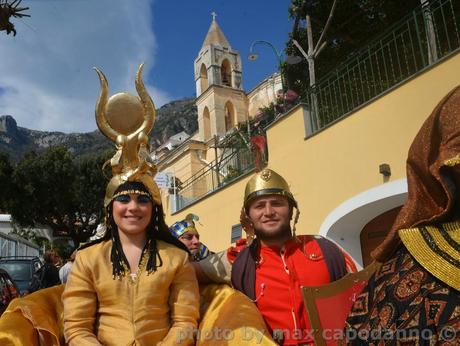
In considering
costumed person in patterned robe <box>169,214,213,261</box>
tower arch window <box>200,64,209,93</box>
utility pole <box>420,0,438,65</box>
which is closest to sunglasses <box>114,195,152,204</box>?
costumed person in patterned robe <box>169,214,213,261</box>

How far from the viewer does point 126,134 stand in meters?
2.79

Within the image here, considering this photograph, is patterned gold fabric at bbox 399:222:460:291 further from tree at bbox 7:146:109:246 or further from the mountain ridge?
the mountain ridge

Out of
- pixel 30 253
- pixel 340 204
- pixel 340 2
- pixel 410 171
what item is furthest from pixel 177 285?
pixel 30 253

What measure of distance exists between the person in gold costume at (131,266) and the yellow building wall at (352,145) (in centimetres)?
418

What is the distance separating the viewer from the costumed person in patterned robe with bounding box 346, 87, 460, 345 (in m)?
1.33

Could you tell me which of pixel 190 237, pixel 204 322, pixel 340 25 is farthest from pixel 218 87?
pixel 204 322

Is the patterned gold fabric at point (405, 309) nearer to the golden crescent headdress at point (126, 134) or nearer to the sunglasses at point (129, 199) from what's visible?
the sunglasses at point (129, 199)

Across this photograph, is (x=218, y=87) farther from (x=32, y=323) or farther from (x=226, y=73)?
(x=32, y=323)

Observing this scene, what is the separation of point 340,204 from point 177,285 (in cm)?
492

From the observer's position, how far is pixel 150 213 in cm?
271

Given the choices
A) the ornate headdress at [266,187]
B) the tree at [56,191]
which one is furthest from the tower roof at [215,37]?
the ornate headdress at [266,187]

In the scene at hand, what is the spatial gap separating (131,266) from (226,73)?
33.0 meters

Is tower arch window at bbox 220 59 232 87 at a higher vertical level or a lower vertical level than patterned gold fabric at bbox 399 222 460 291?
higher

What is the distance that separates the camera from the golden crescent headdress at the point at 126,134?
274 cm
